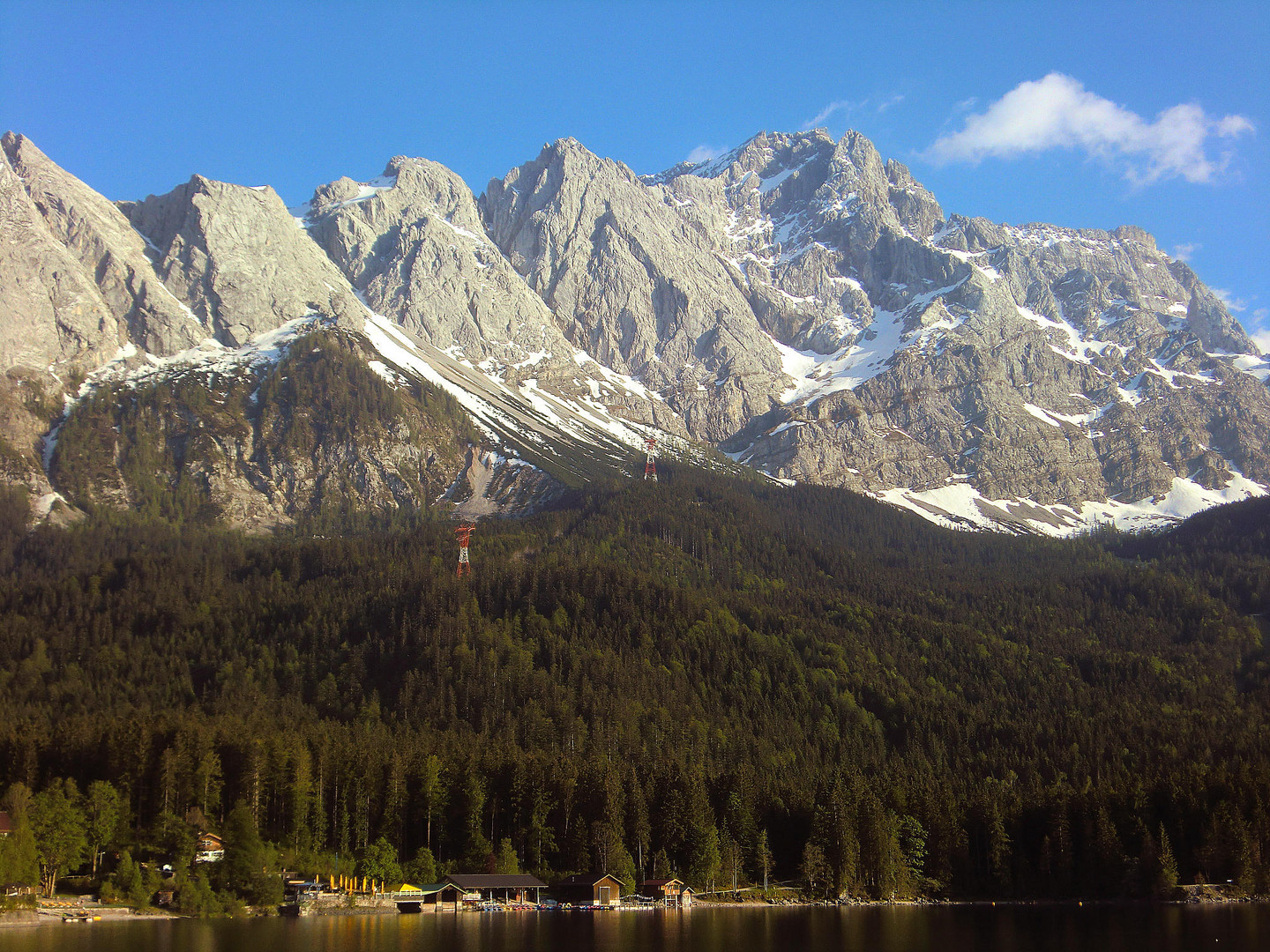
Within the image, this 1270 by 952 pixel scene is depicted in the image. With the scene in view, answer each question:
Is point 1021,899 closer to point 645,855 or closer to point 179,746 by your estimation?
point 645,855

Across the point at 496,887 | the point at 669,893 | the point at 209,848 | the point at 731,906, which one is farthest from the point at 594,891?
the point at 209,848

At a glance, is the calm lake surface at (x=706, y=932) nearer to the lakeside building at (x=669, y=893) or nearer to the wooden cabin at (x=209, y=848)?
the lakeside building at (x=669, y=893)

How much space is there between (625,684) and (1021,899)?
74.2 meters

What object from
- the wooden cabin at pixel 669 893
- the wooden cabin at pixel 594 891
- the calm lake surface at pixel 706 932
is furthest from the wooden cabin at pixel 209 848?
the wooden cabin at pixel 669 893

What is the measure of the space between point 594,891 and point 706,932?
24906 millimetres

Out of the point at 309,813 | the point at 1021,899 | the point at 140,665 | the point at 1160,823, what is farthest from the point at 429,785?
the point at 140,665

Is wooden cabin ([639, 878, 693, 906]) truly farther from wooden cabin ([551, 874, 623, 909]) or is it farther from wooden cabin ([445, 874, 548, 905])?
wooden cabin ([445, 874, 548, 905])

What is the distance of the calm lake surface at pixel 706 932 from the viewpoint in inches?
2968

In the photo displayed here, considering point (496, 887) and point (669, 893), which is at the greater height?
point (496, 887)

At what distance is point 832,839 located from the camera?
116 meters

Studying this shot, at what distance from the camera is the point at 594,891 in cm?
10956

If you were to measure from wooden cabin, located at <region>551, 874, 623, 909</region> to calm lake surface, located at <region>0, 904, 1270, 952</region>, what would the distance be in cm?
454

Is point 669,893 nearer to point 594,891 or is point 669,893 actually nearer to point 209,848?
point 594,891

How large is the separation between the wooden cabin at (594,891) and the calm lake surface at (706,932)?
4.54 metres
